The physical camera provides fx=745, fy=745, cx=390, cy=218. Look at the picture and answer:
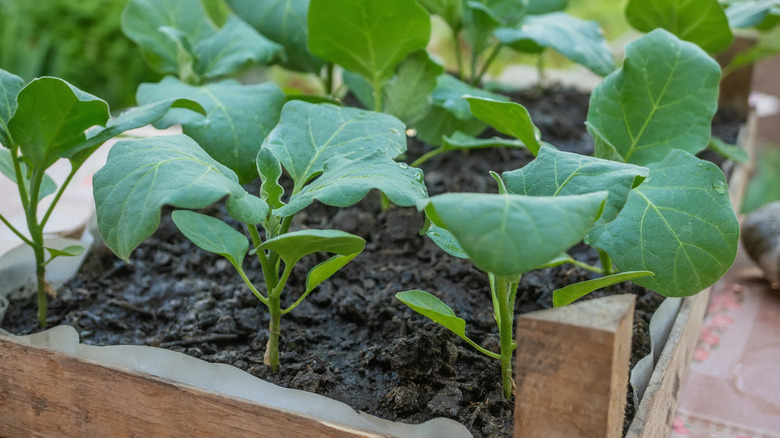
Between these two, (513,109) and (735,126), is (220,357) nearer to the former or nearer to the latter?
(513,109)

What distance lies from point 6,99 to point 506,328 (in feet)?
2.28

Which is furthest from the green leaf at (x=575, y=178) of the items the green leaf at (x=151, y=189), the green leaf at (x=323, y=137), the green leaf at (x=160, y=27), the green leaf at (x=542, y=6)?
the green leaf at (x=542, y=6)

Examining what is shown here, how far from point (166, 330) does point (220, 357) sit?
0.14m

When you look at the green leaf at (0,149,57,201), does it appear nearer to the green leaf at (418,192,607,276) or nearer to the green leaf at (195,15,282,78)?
the green leaf at (195,15,282,78)

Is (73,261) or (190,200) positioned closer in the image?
(190,200)

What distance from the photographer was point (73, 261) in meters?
1.22

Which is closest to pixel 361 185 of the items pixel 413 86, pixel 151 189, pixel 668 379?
pixel 151 189

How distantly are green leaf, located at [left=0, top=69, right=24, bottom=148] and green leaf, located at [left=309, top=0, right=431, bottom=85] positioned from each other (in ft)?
1.45

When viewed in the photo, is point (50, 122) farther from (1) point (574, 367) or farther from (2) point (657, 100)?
(2) point (657, 100)

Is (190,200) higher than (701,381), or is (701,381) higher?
(190,200)

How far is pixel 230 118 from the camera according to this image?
1.12m

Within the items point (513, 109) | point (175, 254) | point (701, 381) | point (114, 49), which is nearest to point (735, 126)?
point (701, 381)

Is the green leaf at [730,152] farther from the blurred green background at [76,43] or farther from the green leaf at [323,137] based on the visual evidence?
the blurred green background at [76,43]

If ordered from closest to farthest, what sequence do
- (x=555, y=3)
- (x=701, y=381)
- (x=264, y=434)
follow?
1. (x=264, y=434)
2. (x=701, y=381)
3. (x=555, y=3)
